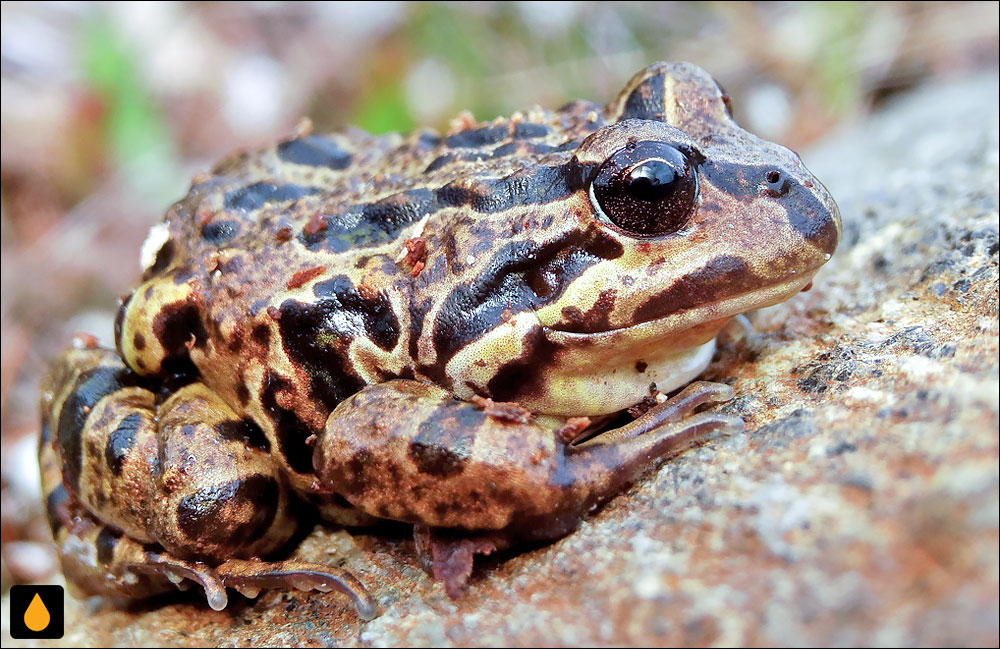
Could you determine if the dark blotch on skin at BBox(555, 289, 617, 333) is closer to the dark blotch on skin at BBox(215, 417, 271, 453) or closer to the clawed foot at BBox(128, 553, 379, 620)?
the clawed foot at BBox(128, 553, 379, 620)

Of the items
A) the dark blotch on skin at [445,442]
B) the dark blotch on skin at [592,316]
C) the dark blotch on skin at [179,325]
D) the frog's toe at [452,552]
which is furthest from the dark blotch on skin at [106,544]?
the dark blotch on skin at [592,316]

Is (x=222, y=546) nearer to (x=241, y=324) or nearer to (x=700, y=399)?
(x=241, y=324)

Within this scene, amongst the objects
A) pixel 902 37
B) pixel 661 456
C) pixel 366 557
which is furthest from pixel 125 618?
pixel 902 37

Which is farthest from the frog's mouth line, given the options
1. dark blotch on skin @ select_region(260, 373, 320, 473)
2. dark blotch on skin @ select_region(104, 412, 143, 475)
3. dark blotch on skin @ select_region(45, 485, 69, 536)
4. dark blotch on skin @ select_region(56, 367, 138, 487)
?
dark blotch on skin @ select_region(45, 485, 69, 536)

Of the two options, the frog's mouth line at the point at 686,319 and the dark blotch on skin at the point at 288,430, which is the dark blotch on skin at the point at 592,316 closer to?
the frog's mouth line at the point at 686,319

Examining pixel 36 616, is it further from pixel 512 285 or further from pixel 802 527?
pixel 802 527
